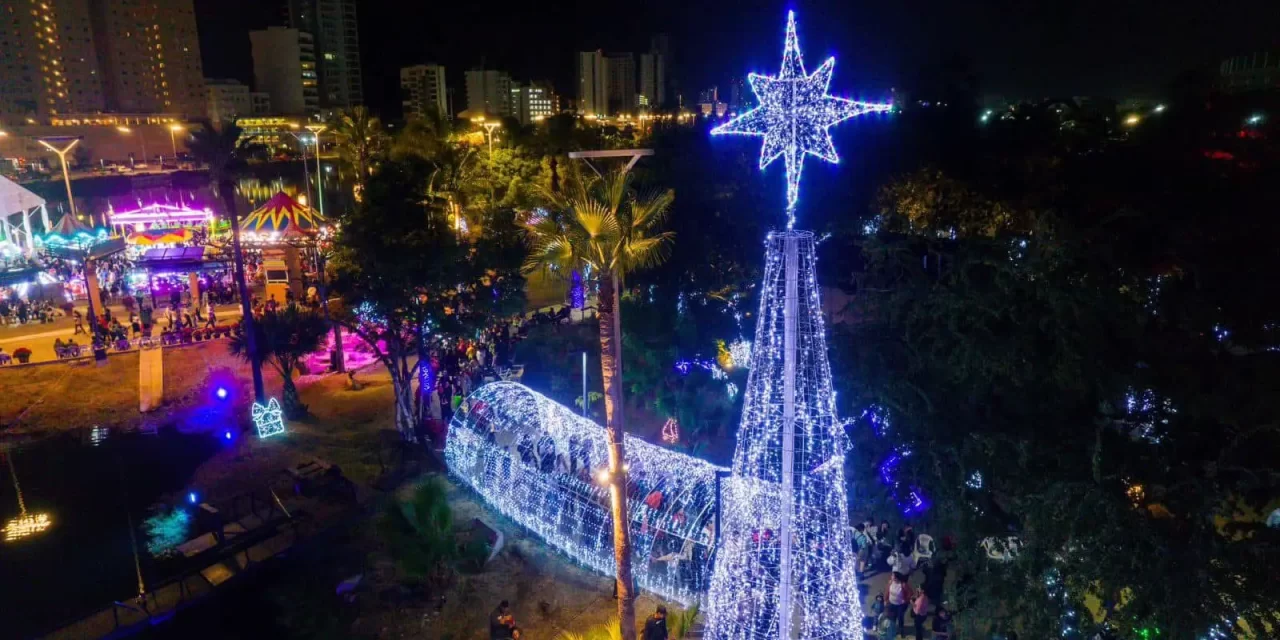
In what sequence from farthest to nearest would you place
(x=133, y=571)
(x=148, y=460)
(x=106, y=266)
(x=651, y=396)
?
(x=106, y=266) → (x=651, y=396) → (x=148, y=460) → (x=133, y=571)

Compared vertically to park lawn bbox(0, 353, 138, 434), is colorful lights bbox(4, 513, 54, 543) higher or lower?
lower

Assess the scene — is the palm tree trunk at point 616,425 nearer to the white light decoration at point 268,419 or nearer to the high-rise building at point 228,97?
the white light decoration at point 268,419

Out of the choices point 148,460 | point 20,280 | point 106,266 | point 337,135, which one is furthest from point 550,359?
point 106,266

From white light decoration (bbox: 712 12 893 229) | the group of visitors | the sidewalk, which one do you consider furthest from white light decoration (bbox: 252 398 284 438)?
white light decoration (bbox: 712 12 893 229)

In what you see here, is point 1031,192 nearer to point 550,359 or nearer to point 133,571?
point 550,359

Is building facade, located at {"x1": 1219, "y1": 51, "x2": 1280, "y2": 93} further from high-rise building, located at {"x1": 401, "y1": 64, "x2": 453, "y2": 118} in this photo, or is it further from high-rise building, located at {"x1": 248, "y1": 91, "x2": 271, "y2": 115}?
high-rise building, located at {"x1": 401, "y1": 64, "x2": 453, "y2": 118}

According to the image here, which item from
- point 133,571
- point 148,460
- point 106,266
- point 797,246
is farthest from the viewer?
point 106,266

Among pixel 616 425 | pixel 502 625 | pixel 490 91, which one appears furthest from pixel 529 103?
pixel 616 425
